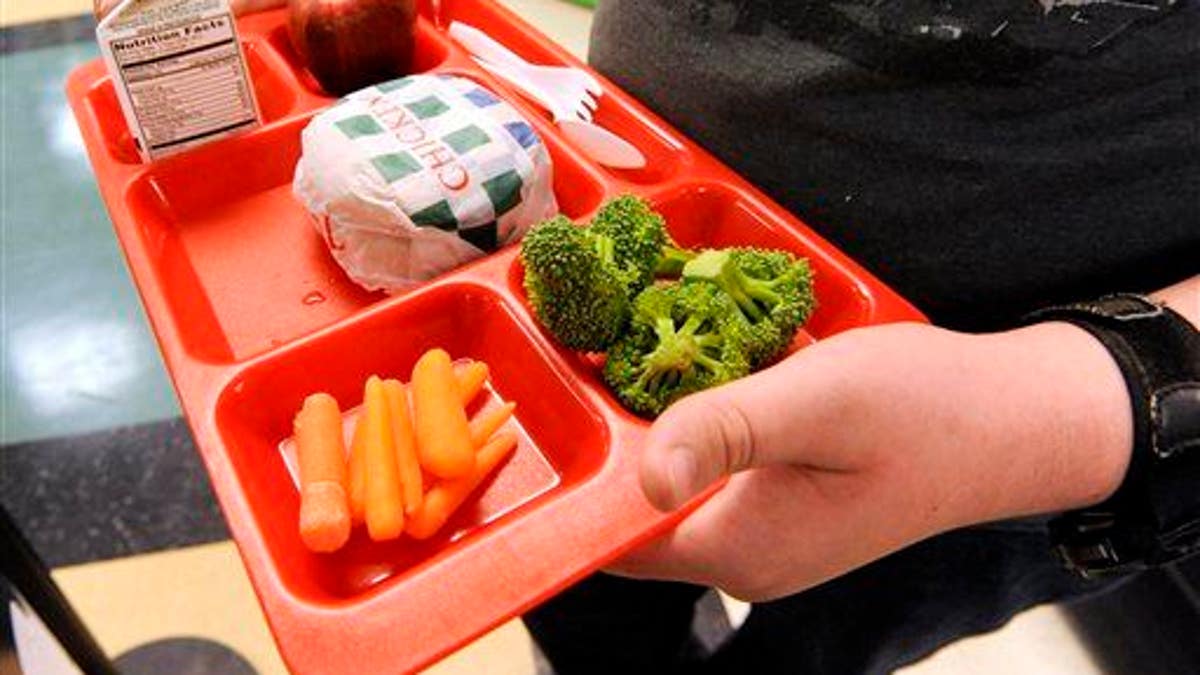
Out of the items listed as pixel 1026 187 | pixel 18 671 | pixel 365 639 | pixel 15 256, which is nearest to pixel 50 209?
pixel 15 256

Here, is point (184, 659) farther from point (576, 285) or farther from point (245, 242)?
point (576, 285)

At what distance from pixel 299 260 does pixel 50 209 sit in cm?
128

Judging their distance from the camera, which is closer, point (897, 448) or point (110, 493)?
point (897, 448)

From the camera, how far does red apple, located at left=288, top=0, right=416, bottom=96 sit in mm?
986

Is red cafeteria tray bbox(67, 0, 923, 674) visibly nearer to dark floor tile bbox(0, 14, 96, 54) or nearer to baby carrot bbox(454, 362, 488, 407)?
baby carrot bbox(454, 362, 488, 407)

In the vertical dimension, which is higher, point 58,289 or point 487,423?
point 487,423

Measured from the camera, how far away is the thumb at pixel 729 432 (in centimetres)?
51

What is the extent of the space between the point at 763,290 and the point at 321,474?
0.36m

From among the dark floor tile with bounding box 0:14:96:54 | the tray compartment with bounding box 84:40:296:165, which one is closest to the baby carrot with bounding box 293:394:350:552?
the tray compartment with bounding box 84:40:296:165

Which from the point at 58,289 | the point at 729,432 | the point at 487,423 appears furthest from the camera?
the point at 58,289

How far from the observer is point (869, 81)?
737 millimetres

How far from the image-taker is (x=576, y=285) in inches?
28.3

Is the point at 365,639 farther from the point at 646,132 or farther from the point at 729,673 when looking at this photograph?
the point at 729,673

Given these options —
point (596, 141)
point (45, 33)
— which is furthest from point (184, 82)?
point (45, 33)
